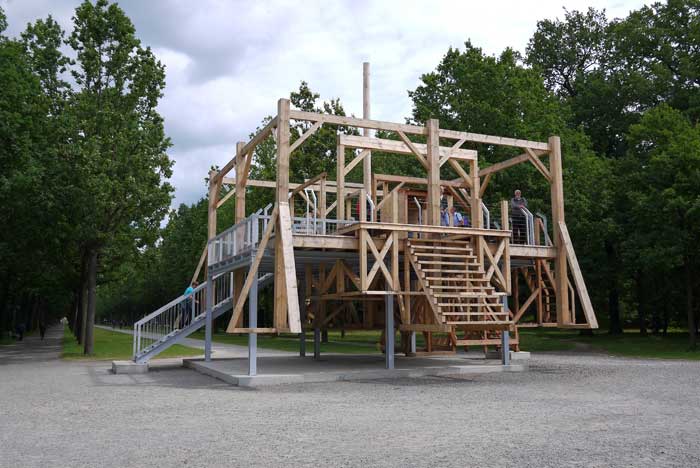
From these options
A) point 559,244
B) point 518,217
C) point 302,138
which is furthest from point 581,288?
point 302,138

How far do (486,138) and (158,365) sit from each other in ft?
43.0

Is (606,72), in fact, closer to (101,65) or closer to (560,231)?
(560,231)

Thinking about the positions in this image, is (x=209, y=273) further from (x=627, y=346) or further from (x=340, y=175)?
(x=627, y=346)

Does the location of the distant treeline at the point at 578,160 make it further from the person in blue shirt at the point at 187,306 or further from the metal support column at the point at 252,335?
the metal support column at the point at 252,335

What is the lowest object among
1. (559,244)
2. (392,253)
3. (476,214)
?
(392,253)

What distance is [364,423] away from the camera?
8750mm

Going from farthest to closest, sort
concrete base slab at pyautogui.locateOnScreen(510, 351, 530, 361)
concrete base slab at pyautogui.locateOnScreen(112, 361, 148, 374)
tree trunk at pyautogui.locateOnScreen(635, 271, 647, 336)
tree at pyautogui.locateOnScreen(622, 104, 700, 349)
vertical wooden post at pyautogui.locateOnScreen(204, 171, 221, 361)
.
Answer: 1. tree trunk at pyautogui.locateOnScreen(635, 271, 647, 336)
2. tree at pyautogui.locateOnScreen(622, 104, 700, 349)
3. concrete base slab at pyautogui.locateOnScreen(510, 351, 530, 361)
4. vertical wooden post at pyautogui.locateOnScreen(204, 171, 221, 361)
5. concrete base slab at pyautogui.locateOnScreen(112, 361, 148, 374)

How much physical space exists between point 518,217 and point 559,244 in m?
3.23

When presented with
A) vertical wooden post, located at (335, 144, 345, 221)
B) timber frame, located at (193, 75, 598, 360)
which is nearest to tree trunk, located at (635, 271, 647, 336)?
timber frame, located at (193, 75, 598, 360)

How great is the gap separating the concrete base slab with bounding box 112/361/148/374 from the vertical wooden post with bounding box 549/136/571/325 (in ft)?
40.9

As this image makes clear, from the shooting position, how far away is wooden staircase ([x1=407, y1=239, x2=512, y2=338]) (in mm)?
14430

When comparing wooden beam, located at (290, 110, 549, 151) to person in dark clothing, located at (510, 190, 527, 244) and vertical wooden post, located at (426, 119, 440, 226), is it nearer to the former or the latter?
vertical wooden post, located at (426, 119, 440, 226)

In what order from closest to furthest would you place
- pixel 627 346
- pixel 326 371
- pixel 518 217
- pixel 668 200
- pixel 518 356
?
1. pixel 326 371
2. pixel 518 217
3. pixel 518 356
4. pixel 668 200
5. pixel 627 346

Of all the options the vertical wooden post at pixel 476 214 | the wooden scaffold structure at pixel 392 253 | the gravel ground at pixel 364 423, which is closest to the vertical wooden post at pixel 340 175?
the wooden scaffold structure at pixel 392 253
